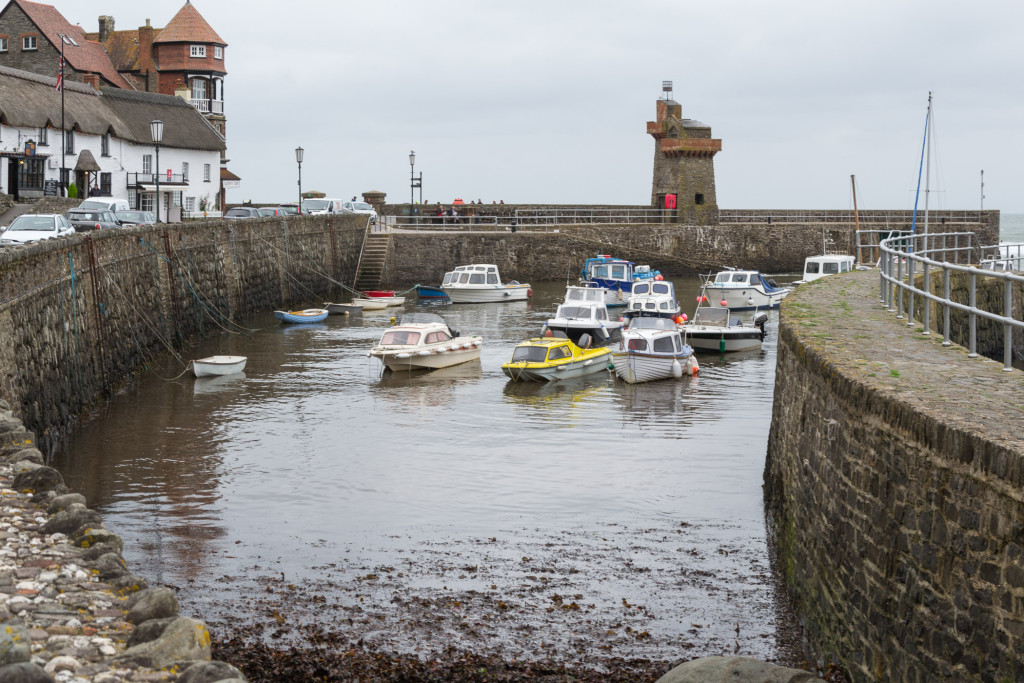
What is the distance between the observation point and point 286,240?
178 feet

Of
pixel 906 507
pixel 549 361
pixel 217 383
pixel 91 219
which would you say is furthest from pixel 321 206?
pixel 906 507

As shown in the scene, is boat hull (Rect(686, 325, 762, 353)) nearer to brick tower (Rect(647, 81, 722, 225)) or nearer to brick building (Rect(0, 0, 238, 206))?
brick tower (Rect(647, 81, 722, 225))

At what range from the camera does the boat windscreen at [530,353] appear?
108 ft

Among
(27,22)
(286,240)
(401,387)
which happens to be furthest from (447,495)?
(27,22)

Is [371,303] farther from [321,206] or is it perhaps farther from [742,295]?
[321,206]

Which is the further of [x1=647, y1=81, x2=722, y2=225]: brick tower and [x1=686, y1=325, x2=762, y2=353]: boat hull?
[x1=647, y1=81, x2=722, y2=225]: brick tower

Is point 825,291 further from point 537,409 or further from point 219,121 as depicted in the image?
point 219,121

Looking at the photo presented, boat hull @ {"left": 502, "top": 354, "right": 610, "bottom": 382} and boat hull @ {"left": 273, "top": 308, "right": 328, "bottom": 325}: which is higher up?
boat hull @ {"left": 273, "top": 308, "right": 328, "bottom": 325}

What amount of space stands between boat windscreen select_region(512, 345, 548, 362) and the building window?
3292 centimetres

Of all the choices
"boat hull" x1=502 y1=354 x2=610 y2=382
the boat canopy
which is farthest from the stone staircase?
"boat hull" x1=502 y1=354 x2=610 y2=382

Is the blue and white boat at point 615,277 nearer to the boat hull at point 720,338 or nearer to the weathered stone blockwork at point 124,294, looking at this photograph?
the weathered stone blockwork at point 124,294

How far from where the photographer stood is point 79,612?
8875 mm

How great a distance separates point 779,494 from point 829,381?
5.78 metres

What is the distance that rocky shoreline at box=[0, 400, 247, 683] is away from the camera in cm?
766
